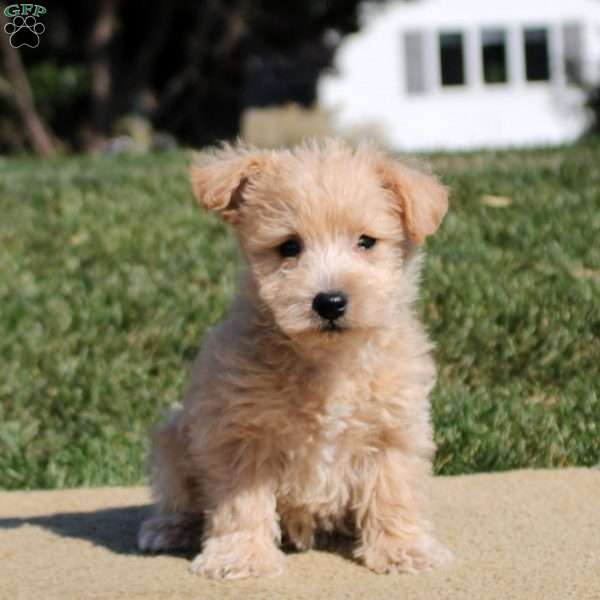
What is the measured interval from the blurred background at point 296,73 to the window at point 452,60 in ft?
0.11

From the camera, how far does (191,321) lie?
7.86 meters

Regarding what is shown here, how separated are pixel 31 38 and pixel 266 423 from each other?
21164mm

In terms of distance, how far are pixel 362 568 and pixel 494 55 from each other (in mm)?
28402

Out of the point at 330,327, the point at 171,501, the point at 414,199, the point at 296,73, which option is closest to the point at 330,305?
the point at 330,327

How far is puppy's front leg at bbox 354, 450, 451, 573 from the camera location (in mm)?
4703

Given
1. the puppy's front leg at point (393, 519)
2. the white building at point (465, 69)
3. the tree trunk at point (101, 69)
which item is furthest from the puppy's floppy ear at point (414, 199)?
the white building at point (465, 69)

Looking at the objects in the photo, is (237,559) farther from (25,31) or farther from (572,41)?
→ (572,41)

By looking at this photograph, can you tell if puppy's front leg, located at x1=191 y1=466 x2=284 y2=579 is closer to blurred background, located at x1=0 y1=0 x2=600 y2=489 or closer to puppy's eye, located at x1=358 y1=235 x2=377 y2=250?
puppy's eye, located at x1=358 y1=235 x2=377 y2=250

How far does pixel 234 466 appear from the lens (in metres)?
4.64

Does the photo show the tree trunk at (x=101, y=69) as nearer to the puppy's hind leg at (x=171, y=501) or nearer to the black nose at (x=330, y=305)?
the puppy's hind leg at (x=171, y=501)

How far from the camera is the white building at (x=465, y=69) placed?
3059 centimetres

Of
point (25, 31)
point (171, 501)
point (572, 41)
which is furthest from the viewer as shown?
point (572, 41)

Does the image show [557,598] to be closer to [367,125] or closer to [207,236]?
[207,236]

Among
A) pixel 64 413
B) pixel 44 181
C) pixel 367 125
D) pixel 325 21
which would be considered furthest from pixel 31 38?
pixel 64 413
